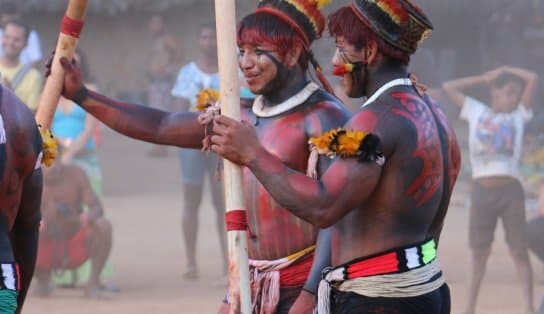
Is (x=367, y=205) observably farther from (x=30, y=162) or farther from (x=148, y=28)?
(x=148, y=28)

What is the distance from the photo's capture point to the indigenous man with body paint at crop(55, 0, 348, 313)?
17.5 ft

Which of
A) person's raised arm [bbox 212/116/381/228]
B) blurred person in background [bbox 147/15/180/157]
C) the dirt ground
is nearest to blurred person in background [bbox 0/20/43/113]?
the dirt ground

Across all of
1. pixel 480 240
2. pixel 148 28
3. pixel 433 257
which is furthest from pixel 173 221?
pixel 433 257

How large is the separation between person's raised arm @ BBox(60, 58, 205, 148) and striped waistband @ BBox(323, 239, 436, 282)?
1.17m

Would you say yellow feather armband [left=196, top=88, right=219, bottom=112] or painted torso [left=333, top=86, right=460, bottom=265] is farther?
yellow feather armband [left=196, top=88, right=219, bottom=112]

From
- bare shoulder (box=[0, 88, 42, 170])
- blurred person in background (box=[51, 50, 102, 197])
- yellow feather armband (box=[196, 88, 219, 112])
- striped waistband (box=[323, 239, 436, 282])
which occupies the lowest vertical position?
striped waistband (box=[323, 239, 436, 282])

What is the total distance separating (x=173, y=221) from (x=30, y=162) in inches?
407

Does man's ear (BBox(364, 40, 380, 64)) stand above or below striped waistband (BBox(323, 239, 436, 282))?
above

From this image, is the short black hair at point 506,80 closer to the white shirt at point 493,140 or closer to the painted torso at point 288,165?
the white shirt at point 493,140

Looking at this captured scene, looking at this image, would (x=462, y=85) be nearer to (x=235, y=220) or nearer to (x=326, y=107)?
(x=326, y=107)

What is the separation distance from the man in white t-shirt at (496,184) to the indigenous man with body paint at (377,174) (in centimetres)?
577

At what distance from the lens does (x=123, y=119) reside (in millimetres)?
5516

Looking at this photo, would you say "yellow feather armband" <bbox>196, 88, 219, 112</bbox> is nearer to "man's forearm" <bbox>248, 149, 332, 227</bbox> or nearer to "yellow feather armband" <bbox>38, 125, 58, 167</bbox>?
"yellow feather armband" <bbox>38, 125, 58, 167</bbox>

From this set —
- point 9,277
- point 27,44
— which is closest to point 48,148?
point 9,277
